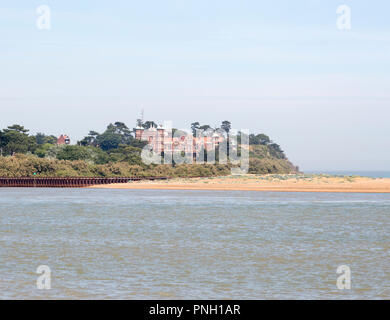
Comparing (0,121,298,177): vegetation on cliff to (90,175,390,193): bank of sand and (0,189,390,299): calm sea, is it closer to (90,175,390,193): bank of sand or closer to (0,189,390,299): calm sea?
(90,175,390,193): bank of sand

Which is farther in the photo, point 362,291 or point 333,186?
point 333,186

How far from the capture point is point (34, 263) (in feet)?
85.5

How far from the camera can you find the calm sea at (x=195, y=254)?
20531mm

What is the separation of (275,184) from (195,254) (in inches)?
3560

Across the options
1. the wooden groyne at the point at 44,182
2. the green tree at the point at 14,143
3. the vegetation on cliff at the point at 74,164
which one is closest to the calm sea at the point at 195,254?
the wooden groyne at the point at 44,182

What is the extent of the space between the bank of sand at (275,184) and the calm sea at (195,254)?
2059 inches

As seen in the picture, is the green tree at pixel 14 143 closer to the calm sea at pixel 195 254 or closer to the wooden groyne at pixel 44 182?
the wooden groyne at pixel 44 182

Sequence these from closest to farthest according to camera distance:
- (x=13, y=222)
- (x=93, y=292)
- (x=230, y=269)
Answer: (x=93, y=292) < (x=230, y=269) < (x=13, y=222)

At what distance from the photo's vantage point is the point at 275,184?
389 ft

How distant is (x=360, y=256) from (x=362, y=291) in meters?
8.84

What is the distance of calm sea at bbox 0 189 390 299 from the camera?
67.4ft

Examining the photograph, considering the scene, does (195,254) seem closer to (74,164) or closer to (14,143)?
(74,164)

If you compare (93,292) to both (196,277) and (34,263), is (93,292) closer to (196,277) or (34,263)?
(196,277)
